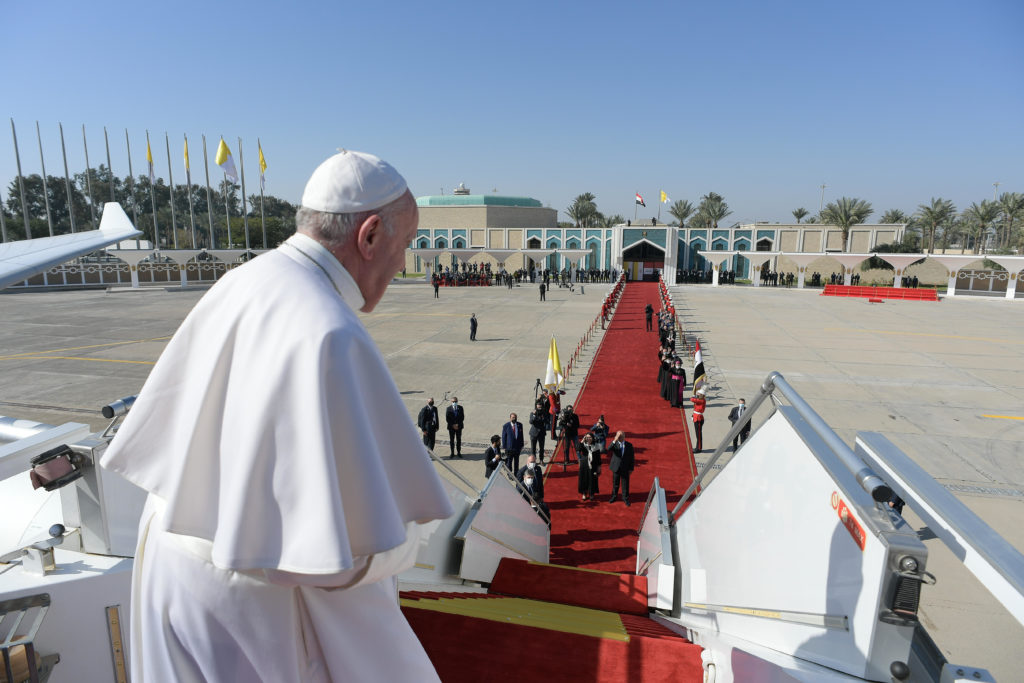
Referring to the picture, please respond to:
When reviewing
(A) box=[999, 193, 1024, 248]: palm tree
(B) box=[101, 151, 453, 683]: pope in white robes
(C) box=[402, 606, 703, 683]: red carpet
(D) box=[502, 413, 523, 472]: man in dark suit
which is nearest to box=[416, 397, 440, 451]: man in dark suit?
(D) box=[502, 413, 523, 472]: man in dark suit

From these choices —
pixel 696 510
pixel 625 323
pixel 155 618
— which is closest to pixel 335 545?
pixel 155 618

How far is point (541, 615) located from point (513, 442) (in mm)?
5847

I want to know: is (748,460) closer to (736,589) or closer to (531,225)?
(736,589)

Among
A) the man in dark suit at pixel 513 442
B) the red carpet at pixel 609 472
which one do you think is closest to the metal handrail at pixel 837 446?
the red carpet at pixel 609 472

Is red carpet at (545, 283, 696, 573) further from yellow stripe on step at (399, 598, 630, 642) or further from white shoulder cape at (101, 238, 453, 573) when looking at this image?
white shoulder cape at (101, 238, 453, 573)

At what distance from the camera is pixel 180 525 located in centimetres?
107

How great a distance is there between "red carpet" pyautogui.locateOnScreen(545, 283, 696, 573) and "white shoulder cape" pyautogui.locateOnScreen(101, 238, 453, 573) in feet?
23.2

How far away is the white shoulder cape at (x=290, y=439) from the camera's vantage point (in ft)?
3.18

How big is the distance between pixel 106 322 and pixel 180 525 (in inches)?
1304

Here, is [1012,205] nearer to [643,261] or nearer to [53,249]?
[643,261]

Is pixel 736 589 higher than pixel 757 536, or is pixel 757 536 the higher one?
pixel 757 536

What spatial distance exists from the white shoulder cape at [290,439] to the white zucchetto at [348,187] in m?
0.18

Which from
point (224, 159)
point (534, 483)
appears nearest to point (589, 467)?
point (534, 483)

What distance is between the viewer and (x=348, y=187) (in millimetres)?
1252
